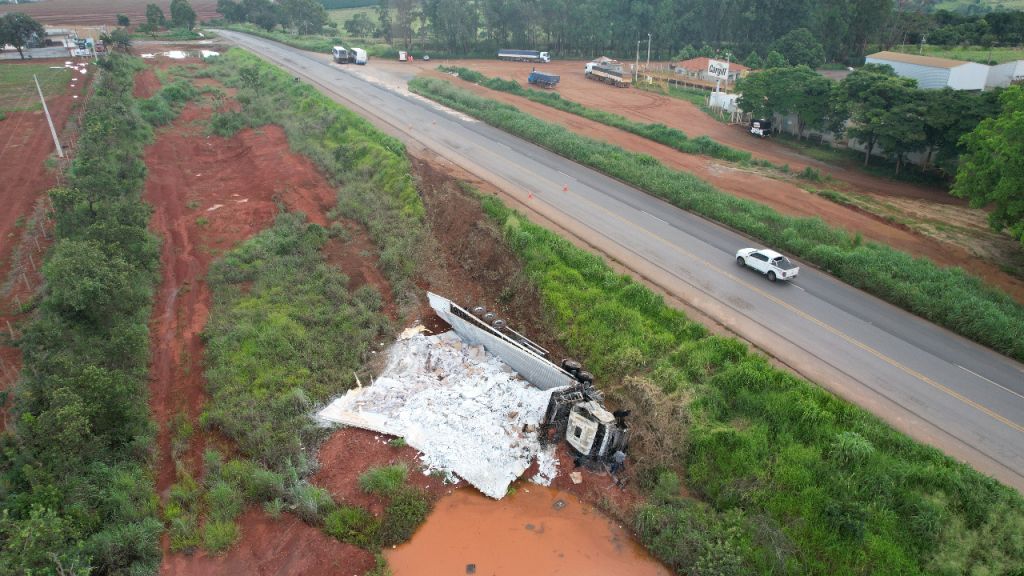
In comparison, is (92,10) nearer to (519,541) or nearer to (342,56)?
(342,56)

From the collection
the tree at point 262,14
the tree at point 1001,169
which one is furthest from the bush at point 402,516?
the tree at point 262,14

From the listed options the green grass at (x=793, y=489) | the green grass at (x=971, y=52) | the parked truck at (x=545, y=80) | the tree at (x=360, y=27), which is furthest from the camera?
the tree at (x=360, y=27)

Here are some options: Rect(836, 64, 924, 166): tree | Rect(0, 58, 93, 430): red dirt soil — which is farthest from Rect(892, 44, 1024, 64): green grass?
Rect(0, 58, 93, 430): red dirt soil

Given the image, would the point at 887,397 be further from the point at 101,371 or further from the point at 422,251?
the point at 101,371

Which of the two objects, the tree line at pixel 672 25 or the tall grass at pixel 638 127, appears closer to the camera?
the tall grass at pixel 638 127

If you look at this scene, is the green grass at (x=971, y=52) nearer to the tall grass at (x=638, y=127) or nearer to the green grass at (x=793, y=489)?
the tall grass at (x=638, y=127)

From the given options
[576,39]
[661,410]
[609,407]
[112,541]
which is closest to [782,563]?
[661,410]

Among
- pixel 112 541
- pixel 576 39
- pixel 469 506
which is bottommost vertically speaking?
pixel 469 506

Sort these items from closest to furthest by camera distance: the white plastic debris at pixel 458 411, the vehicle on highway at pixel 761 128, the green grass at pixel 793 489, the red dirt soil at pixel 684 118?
the green grass at pixel 793 489
the white plastic debris at pixel 458 411
the red dirt soil at pixel 684 118
the vehicle on highway at pixel 761 128
